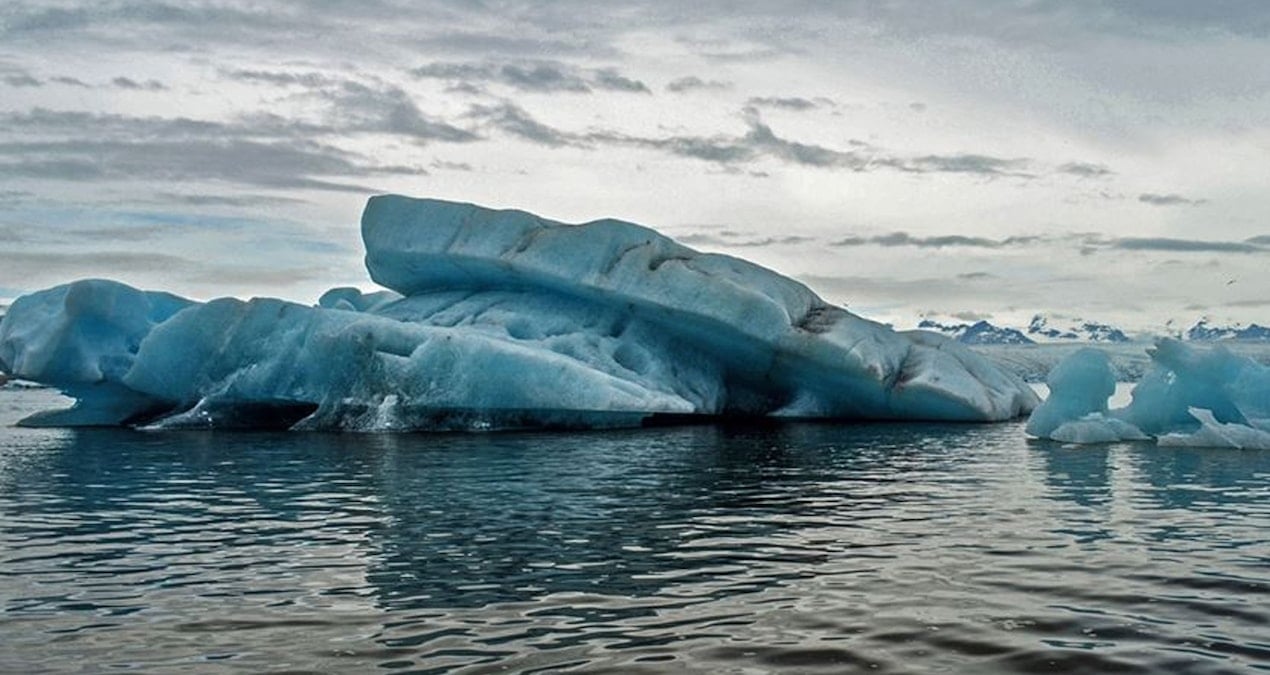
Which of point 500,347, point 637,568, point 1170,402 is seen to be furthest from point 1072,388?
point 637,568

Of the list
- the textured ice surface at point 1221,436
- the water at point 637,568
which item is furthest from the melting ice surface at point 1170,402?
the water at point 637,568

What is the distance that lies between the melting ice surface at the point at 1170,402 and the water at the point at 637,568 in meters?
3.96

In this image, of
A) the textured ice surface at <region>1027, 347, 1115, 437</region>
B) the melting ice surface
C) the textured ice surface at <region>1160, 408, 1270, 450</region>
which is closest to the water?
the textured ice surface at <region>1160, 408, 1270, 450</region>

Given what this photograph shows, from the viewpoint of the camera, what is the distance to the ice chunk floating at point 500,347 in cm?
2378

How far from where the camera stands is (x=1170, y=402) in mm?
22203

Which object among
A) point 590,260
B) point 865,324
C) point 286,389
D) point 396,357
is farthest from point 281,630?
point 865,324

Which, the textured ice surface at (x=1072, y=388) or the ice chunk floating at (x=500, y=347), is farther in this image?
the ice chunk floating at (x=500, y=347)

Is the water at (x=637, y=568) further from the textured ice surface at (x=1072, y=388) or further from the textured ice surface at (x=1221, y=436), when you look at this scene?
the textured ice surface at (x=1072, y=388)

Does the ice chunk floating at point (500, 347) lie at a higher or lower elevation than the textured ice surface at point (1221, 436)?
higher

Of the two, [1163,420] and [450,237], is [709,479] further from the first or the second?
[450,237]

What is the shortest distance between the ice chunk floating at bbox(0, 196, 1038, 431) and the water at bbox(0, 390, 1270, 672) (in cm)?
689

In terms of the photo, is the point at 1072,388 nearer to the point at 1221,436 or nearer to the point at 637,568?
the point at 1221,436

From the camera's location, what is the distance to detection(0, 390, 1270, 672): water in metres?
6.09

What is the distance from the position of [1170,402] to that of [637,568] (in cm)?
1699
